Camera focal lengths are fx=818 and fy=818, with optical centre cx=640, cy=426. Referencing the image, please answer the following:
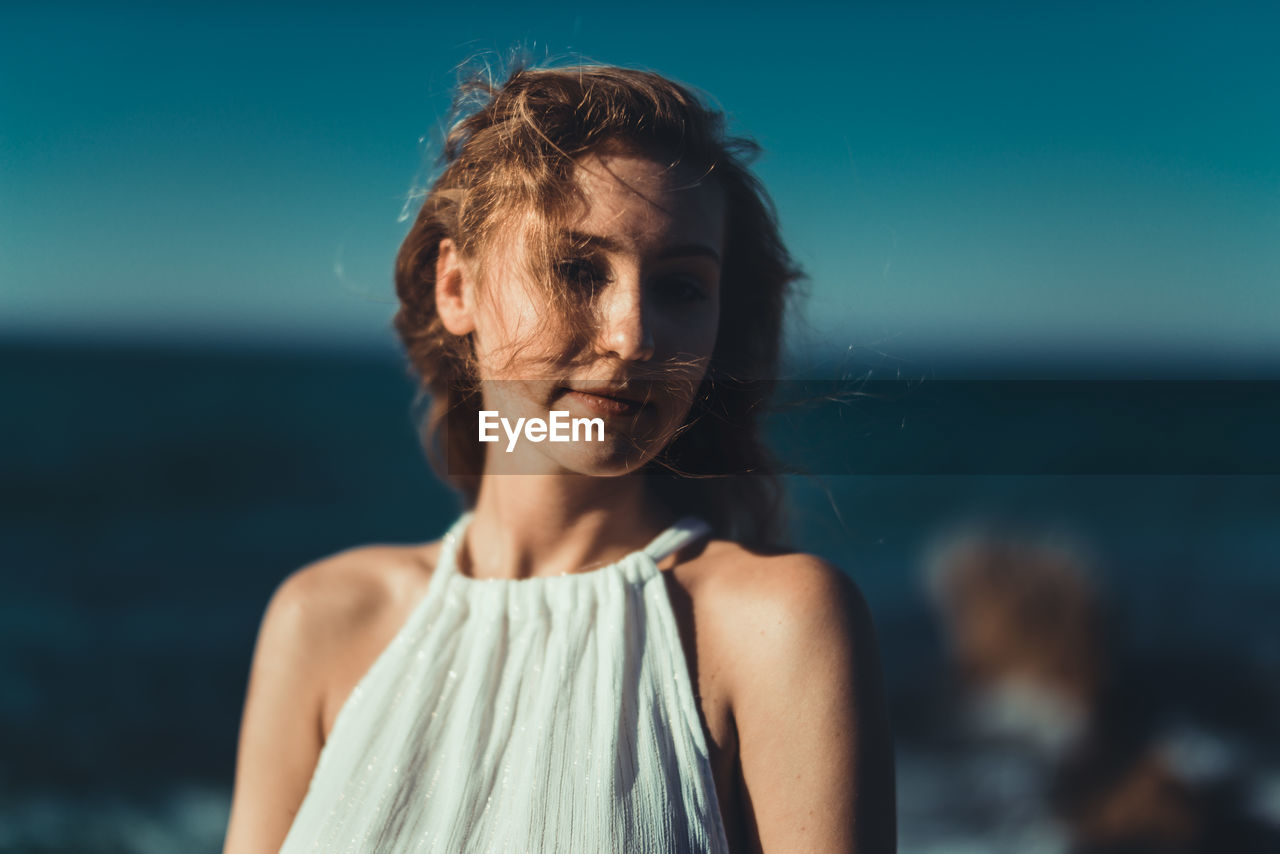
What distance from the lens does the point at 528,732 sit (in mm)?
1314

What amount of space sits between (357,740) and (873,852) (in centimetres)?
86

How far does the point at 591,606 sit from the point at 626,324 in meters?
0.51

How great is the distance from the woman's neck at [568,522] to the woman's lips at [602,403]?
0.74 ft

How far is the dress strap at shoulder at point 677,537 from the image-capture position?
149 cm

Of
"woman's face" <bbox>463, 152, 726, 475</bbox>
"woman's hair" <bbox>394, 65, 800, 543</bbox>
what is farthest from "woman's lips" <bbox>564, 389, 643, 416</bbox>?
"woman's hair" <bbox>394, 65, 800, 543</bbox>

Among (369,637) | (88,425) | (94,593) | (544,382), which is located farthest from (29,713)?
(88,425)

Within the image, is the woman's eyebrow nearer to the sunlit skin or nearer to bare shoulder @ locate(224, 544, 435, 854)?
the sunlit skin

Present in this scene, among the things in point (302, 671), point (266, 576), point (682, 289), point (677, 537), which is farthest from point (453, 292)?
point (266, 576)

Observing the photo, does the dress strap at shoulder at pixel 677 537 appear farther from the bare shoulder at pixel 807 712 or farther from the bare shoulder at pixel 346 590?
the bare shoulder at pixel 346 590

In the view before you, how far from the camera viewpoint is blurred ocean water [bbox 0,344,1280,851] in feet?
21.5

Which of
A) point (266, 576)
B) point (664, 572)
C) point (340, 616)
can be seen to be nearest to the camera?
point (664, 572)

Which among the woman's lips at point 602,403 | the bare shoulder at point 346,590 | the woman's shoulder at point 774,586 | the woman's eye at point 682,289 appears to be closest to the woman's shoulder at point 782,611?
the woman's shoulder at point 774,586

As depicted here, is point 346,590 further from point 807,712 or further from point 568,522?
point 807,712

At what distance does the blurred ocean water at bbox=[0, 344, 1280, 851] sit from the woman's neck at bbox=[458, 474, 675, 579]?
35 cm
